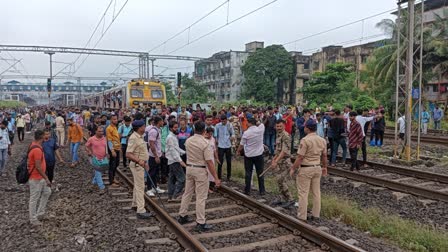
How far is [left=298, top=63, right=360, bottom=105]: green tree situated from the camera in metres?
39.4

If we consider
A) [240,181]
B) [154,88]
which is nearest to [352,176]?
[240,181]

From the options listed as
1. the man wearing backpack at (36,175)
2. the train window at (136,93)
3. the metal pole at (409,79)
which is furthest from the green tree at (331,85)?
the man wearing backpack at (36,175)

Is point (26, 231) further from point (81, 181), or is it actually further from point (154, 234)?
point (81, 181)

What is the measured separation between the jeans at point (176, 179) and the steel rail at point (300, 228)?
1153 millimetres

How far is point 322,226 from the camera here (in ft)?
21.0

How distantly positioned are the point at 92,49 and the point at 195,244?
35596 millimetres

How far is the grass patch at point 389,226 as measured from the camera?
580cm

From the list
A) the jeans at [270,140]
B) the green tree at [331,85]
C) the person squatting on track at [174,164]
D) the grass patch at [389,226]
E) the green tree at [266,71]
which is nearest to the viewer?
the grass patch at [389,226]

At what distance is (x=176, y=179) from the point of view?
26.5ft

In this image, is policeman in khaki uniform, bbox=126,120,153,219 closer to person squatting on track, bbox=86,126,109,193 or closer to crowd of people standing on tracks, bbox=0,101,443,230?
crowd of people standing on tracks, bbox=0,101,443,230

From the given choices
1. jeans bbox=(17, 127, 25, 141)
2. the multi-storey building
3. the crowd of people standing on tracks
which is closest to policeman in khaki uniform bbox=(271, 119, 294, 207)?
the crowd of people standing on tracks

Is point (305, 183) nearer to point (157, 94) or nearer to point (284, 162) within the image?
point (284, 162)

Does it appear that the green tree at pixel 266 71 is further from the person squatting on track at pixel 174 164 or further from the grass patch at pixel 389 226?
the person squatting on track at pixel 174 164

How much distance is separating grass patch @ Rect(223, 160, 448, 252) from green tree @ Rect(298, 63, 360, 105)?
32.8 metres
